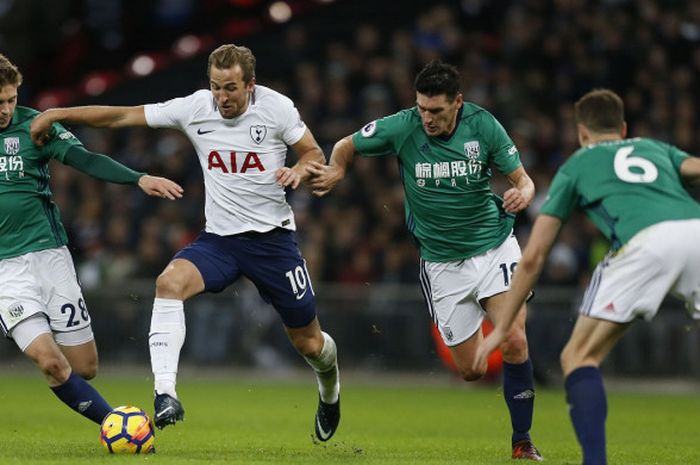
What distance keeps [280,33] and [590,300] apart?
16919 mm

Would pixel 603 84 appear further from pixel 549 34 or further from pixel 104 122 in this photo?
pixel 104 122

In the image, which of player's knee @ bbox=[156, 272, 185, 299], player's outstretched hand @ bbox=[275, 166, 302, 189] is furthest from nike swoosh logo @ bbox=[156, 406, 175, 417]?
player's outstretched hand @ bbox=[275, 166, 302, 189]

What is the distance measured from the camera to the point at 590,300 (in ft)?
24.2

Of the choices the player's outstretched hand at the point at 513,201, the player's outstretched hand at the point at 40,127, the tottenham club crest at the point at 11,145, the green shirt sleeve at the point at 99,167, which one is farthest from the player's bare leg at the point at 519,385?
the tottenham club crest at the point at 11,145

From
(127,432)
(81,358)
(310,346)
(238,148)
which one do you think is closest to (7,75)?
(238,148)

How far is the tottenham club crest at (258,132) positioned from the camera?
9.62 metres

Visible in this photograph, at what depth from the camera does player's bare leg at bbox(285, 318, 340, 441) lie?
33.2 ft

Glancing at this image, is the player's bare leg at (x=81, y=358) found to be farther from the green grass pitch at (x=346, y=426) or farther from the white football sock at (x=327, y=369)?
the white football sock at (x=327, y=369)

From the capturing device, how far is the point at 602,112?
7.50 m

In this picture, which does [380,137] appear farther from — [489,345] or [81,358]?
[489,345]

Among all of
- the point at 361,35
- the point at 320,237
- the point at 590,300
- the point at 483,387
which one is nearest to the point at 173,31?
the point at 361,35

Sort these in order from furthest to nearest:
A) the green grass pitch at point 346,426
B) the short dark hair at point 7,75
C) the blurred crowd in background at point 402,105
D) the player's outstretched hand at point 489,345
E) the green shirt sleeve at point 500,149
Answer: the blurred crowd in background at point 402,105, the green shirt sleeve at point 500,149, the green grass pitch at point 346,426, the short dark hair at point 7,75, the player's outstretched hand at point 489,345

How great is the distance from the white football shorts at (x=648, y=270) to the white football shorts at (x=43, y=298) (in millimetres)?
3977

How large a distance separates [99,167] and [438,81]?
7.91 ft
